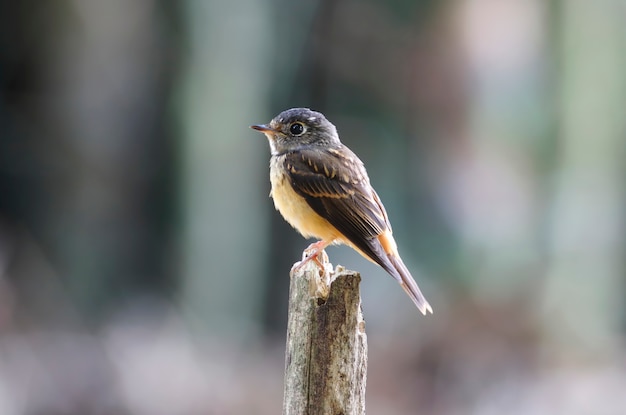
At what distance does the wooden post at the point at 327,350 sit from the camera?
154 inches

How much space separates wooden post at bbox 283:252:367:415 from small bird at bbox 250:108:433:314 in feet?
4.05

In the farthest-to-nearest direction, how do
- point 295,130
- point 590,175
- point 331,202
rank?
1. point 590,175
2. point 295,130
3. point 331,202

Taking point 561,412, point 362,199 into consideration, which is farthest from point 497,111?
point 362,199

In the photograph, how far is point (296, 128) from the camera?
6.29 meters

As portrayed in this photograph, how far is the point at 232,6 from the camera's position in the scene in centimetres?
1455

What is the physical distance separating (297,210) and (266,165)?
31.6 feet

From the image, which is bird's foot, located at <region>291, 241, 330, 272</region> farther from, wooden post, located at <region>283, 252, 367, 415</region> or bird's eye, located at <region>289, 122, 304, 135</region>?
bird's eye, located at <region>289, 122, 304, 135</region>

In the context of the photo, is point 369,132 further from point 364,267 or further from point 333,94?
point 364,267

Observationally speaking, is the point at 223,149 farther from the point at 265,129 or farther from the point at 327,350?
the point at 327,350

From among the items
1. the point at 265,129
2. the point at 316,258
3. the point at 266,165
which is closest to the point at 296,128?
the point at 265,129

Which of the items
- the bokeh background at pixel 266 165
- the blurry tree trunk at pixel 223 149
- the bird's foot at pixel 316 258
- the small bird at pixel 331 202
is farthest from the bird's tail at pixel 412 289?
the blurry tree trunk at pixel 223 149

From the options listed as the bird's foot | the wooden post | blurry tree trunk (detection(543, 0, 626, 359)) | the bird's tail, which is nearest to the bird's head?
the bird's foot

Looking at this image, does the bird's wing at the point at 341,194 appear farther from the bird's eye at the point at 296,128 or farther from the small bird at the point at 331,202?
the bird's eye at the point at 296,128

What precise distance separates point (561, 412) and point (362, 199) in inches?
266
